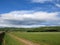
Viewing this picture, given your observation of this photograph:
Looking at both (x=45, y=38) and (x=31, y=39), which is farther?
(x=45, y=38)
